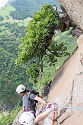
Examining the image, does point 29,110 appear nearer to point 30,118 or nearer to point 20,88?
point 30,118

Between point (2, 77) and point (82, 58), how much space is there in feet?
204

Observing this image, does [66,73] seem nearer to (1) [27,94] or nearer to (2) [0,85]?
(1) [27,94]

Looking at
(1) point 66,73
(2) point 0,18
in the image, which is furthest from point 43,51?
(2) point 0,18

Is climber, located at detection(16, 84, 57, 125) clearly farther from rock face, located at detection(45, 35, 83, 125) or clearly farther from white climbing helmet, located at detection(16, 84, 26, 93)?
rock face, located at detection(45, 35, 83, 125)

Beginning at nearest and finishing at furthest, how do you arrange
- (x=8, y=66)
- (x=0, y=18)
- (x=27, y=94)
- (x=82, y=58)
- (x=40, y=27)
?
(x=27, y=94), (x=82, y=58), (x=40, y=27), (x=8, y=66), (x=0, y=18)

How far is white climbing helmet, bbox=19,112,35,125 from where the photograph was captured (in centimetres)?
1002

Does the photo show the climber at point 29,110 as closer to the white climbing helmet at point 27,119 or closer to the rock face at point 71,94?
the white climbing helmet at point 27,119

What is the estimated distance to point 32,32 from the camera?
60.1 ft

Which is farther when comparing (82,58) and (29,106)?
(82,58)

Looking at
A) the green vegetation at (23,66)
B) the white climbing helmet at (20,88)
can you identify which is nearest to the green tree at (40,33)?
the green vegetation at (23,66)

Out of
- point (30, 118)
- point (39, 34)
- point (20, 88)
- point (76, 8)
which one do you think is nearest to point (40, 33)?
point (39, 34)

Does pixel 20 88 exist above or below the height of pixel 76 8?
below

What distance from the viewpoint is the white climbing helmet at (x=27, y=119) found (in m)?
10.0

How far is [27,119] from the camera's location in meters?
10.1
